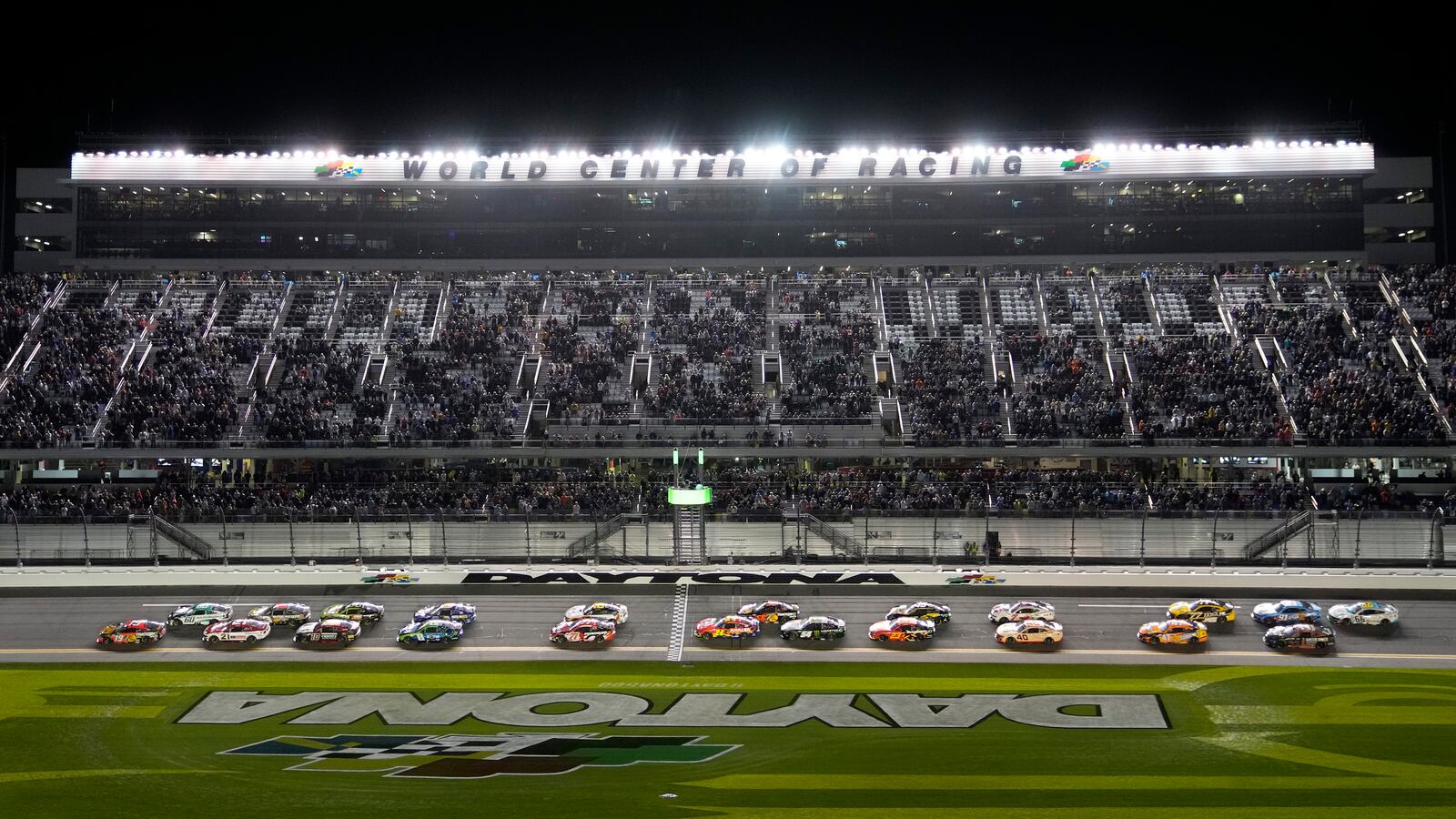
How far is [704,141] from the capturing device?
74.7 metres

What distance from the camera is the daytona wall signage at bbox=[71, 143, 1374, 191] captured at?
72.4m

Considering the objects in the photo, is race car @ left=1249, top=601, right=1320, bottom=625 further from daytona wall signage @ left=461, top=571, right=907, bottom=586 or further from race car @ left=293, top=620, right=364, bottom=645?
race car @ left=293, top=620, right=364, bottom=645

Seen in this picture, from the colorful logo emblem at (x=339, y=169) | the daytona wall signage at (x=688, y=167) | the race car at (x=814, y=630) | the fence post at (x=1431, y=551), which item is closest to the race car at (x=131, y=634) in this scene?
the race car at (x=814, y=630)

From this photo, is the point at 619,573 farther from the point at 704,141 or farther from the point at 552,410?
the point at 704,141

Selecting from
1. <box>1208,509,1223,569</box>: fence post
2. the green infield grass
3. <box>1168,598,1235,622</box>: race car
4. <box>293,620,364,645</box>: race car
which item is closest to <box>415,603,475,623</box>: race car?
<box>293,620,364,645</box>: race car

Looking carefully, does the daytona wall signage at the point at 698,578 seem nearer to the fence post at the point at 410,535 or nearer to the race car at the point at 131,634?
the fence post at the point at 410,535

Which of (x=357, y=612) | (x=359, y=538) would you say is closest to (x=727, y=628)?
(x=357, y=612)

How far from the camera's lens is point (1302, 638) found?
35500mm

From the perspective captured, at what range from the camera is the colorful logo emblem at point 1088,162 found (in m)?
72.4

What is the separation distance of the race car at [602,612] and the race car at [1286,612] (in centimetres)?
1934

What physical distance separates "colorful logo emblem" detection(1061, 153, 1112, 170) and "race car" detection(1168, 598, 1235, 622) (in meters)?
40.4

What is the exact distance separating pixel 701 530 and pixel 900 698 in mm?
13858

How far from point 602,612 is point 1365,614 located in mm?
23049

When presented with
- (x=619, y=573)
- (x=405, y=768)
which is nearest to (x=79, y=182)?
(x=619, y=573)
